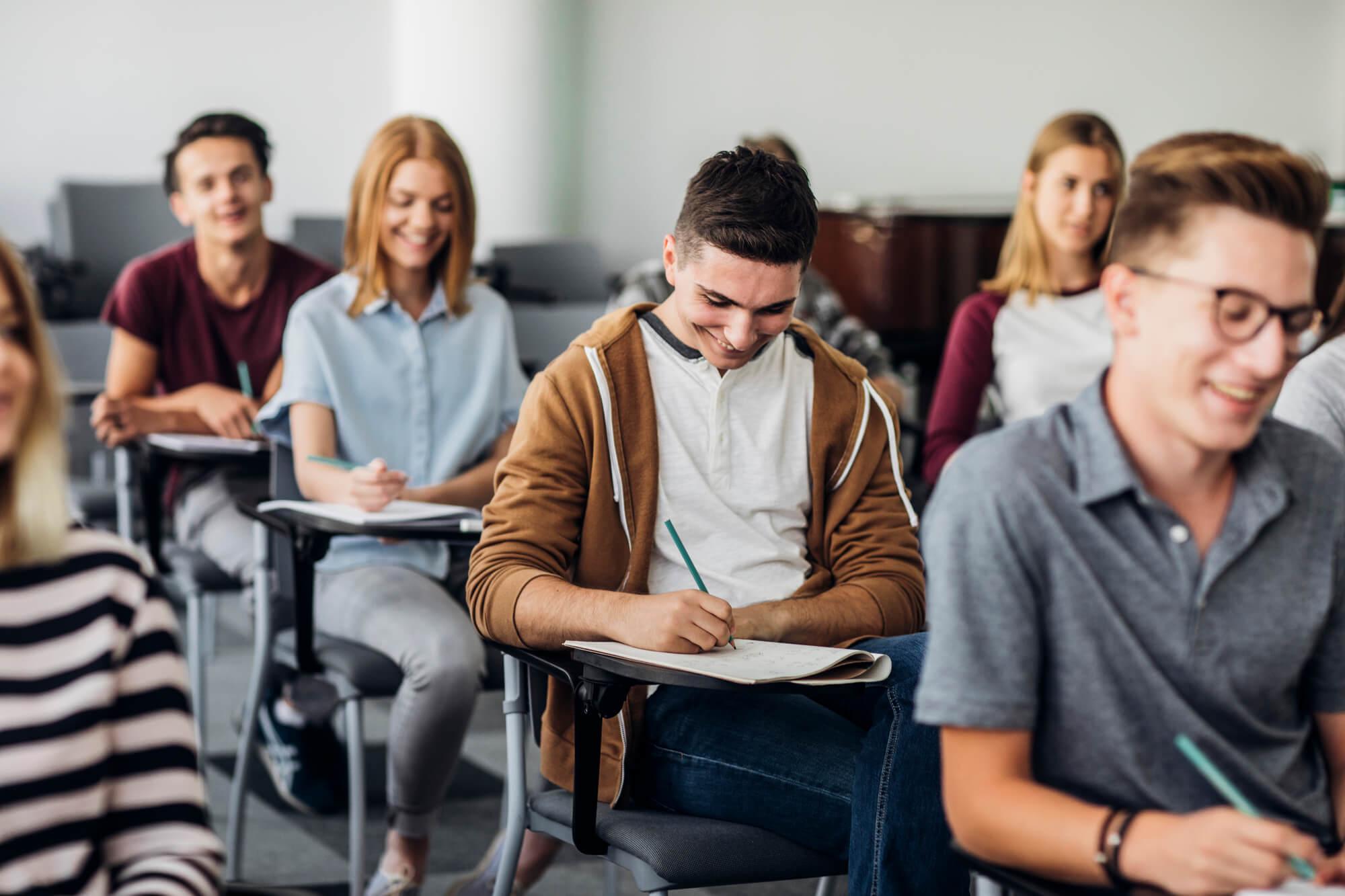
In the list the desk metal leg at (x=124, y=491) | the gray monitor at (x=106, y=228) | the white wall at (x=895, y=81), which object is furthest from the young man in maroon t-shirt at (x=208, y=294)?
the white wall at (x=895, y=81)

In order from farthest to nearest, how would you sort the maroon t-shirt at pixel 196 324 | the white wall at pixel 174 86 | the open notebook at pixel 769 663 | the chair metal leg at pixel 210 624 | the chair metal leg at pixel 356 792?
the white wall at pixel 174 86 < the chair metal leg at pixel 210 624 < the maroon t-shirt at pixel 196 324 < the chair metal leg at pixel 356 792 < the open notebook at pixel 769 663

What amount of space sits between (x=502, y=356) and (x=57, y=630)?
1718mm

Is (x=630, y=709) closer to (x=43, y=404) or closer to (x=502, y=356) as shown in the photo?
(x=43, y=404)

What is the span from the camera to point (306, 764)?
3.03 m

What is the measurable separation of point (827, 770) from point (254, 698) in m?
1.20

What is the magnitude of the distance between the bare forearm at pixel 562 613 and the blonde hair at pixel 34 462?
2.15 ft

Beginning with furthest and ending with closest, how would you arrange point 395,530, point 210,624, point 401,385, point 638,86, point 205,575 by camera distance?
point 638,86, point 210,624, point 205,575, point 401,385, point 395,530

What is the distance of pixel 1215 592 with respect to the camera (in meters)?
1.20

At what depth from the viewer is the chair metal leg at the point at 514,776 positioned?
5.86ft

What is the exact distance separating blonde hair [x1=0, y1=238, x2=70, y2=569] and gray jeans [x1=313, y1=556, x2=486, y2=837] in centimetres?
124

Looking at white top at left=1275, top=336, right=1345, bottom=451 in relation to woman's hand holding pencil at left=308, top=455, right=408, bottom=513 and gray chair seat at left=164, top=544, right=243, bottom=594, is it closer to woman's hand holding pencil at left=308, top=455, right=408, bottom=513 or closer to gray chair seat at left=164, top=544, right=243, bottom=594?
woman's hand holding pencil at left=308, top=455, right=408, bottom=513

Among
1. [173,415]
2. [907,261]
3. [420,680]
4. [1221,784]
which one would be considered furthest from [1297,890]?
[907,261]

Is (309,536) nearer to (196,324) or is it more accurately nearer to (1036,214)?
(196,324)

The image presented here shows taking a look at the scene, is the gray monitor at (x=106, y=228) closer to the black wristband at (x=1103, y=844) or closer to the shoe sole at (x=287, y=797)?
the shoe sole at (x=287, y=797)
